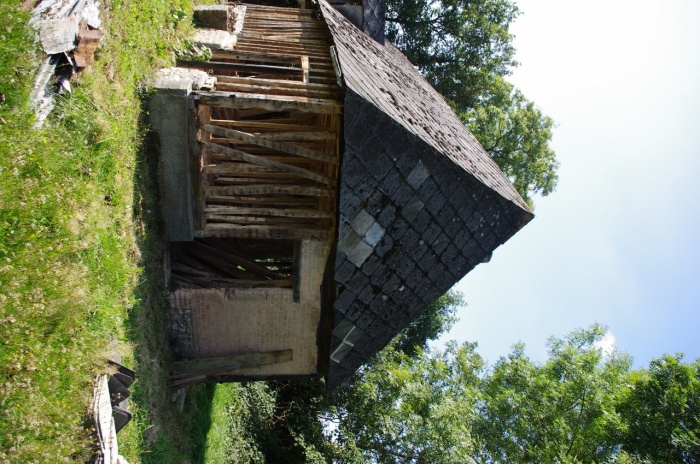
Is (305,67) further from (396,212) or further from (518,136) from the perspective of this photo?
(518,136)

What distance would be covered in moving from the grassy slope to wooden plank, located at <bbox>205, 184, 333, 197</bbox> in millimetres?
948

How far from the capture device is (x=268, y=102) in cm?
702

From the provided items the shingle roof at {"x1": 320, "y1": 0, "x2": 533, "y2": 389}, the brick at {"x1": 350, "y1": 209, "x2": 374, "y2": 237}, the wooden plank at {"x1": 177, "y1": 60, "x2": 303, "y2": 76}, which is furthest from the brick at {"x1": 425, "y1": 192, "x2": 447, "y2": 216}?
the wooden plank at {"x1": 177, "y1": 60, "x2": 303, "y2": 76}

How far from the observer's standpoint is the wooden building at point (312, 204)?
6.98 m

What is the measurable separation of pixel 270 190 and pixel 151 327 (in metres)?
2.63

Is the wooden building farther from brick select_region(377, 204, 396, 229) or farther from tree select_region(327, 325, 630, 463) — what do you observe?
tree select_region(327, 325, 630, 463)

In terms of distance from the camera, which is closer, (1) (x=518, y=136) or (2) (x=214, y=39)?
(2) (x=214, y=39)

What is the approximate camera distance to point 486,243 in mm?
8078

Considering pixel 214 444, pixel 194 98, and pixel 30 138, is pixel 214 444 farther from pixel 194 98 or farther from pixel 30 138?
pixel 30 138

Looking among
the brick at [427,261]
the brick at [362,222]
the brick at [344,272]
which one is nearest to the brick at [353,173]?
the brick at [362,222]

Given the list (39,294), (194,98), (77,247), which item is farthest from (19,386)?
(194,98)

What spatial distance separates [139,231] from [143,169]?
833 mm

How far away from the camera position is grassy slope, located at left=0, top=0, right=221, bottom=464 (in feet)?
15.1

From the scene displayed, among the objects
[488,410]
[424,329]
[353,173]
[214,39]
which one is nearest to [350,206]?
[353,173]
